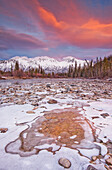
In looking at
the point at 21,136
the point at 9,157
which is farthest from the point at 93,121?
the point at 9,157

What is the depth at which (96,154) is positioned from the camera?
79.0 inches

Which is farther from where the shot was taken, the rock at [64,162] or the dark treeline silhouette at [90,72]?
the dark treeline silhouette at [90,72]

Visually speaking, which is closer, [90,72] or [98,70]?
[98,70]

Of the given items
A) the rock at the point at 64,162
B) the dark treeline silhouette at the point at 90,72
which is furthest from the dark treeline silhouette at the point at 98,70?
the rock at the point at 64,162

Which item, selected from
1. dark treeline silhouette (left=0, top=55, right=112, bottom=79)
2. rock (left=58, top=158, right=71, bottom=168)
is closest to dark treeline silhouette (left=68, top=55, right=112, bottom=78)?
dark treeline silhouette (left=0, top=55, right=112, bottom=79)

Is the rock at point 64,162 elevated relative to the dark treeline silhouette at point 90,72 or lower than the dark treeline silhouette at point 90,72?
lower

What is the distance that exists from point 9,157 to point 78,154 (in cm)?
130

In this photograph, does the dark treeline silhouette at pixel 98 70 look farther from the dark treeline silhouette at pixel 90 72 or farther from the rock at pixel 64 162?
the rock at pixel 64 162

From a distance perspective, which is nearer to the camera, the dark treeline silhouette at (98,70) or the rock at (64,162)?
the rock at (64,162)

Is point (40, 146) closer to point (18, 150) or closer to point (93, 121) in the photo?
point (18, 150)

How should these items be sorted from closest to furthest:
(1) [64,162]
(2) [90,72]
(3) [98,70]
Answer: (1) [64,162]
(3) [98,70]
(2) [90,72]

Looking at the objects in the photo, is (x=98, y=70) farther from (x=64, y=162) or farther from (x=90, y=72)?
(x=64, y=162)

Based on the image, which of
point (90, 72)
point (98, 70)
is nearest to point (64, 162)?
point (98, 70)

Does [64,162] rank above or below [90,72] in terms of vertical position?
below
